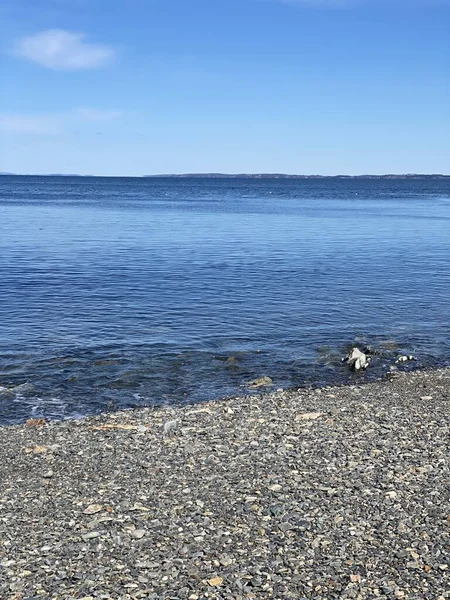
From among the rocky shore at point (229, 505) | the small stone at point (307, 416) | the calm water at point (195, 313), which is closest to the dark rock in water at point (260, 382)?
the calm water at point (195, 313)

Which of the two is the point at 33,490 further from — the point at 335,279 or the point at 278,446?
the point at 335,279

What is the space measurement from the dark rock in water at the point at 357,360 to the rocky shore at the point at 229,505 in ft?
17.5

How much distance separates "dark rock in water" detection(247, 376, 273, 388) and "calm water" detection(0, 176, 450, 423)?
25 centimetres

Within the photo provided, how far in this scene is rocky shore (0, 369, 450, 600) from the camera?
9164mm

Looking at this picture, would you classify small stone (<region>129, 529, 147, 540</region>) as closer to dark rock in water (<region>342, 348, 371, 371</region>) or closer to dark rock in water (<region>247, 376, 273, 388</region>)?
dark rock in water (<region>247, 376, 273, 388</region>)

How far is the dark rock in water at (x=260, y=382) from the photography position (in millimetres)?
20375

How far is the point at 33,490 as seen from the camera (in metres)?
12.1

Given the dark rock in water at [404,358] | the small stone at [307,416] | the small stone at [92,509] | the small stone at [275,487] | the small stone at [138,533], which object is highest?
the small stone at [275,487]

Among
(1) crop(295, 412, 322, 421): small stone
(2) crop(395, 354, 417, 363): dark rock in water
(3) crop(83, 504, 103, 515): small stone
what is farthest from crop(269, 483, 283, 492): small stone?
(2) crop(395, 354, 417, 363): dark rock in water

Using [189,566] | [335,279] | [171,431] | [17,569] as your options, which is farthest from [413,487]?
[335,279]

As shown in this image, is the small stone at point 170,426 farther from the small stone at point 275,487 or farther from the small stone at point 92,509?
the small stone at point 92,509

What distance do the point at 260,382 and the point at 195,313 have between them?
32.7 ft

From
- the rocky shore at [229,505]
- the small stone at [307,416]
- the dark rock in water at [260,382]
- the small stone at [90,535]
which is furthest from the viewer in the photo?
the dark rock in water at [260,382]

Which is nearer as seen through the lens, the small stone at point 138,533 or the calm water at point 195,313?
the small stone at point 138,533
